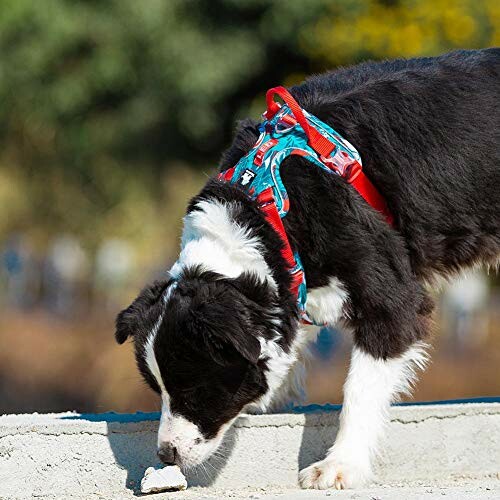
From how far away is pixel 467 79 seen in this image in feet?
17.5

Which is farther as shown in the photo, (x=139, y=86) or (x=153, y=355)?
(x=139, y=86)

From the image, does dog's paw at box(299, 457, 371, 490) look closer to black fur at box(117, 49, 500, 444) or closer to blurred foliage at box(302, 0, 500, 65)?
black fur at box(117, 49, 500, 444)

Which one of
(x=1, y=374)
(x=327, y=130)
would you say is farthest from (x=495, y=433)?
(x=1, y=374)

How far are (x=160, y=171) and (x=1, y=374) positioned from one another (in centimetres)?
666

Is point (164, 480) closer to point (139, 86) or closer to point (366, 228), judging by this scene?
→ point (366, 228)

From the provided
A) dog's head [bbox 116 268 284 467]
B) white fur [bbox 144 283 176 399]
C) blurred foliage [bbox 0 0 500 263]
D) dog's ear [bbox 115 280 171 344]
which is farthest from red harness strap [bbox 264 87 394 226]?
blurred foliage [bbox 0 0 500 263]

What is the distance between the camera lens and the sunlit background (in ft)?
42.3

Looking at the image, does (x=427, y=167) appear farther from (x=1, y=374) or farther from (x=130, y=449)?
(x=1, y=374)

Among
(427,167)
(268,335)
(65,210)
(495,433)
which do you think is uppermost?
(427,167)

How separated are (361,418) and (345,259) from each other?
754 millimetres

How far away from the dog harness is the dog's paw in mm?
703

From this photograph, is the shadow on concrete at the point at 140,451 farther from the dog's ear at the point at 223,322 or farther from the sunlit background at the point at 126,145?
the sunlit background at the point at 126,145

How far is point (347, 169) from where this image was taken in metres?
4.92

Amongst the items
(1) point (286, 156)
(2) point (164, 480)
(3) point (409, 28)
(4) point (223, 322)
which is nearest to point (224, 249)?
(4) point (223, 322)
